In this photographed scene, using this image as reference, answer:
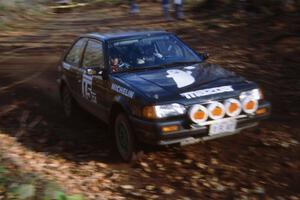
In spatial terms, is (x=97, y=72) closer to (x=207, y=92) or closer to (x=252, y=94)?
(x=207, y=92)

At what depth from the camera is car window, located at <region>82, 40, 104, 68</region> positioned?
22.9 ft

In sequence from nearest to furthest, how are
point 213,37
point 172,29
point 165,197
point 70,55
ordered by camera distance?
point 165,197
point 70,55
point 213,37
point 172,29

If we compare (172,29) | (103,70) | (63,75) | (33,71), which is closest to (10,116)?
(63,75)

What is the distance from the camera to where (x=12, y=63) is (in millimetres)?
13859

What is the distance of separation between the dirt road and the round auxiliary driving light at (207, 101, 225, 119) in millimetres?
613

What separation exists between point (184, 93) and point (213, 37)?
8257 millimetres

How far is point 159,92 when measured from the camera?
5770 millimetres

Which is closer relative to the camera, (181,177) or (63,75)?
(181,177)

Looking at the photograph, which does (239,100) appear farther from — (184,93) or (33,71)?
(33,71)

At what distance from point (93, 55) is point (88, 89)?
0.50 meters

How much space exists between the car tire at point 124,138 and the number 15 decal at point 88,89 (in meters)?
0.82

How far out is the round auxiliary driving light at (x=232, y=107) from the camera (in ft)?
19.0

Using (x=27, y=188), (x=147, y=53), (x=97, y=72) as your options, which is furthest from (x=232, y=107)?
(x=27, y=188)

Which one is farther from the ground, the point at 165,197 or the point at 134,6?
the point at 134,6
